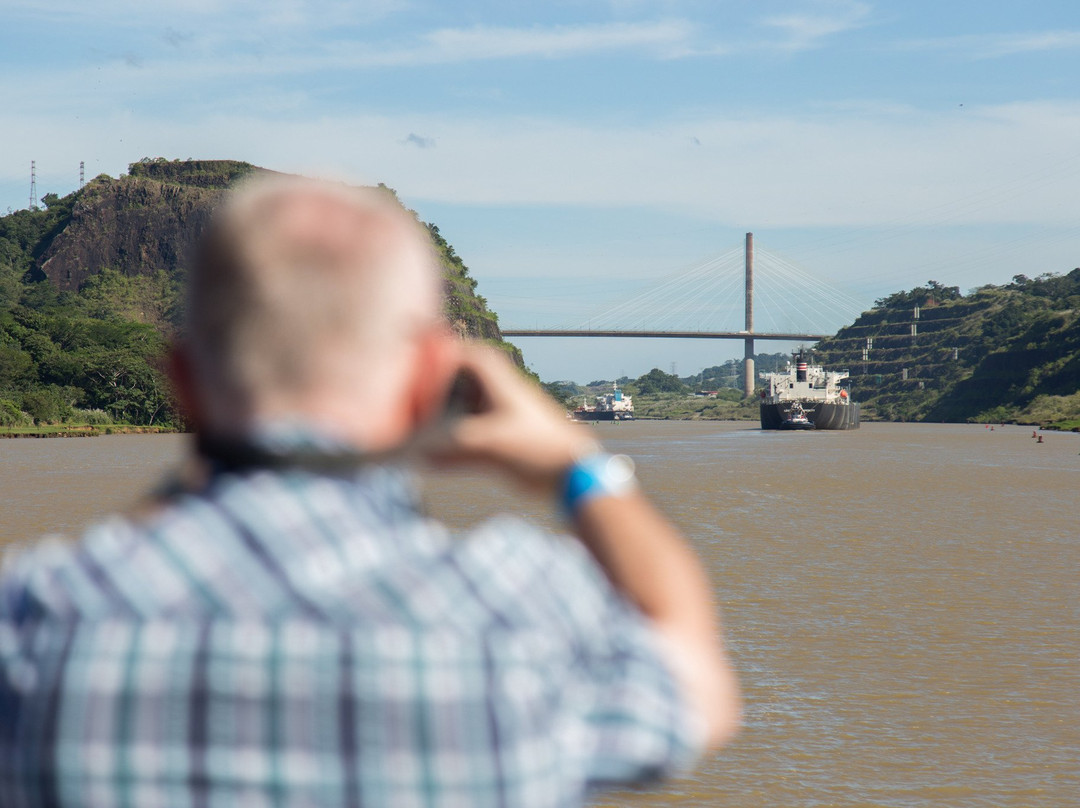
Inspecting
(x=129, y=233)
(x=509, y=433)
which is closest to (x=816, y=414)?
(x=129, y=233)

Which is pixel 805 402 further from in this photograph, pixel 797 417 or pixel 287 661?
pixel 287 661

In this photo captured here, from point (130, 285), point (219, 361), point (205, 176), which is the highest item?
point (205, 176)

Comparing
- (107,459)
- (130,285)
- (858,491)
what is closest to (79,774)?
(858,491)

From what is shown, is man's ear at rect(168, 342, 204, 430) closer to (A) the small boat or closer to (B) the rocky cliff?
(A) the small boat

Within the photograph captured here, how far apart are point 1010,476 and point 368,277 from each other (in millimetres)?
34118

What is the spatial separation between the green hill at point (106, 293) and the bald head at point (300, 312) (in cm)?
7320

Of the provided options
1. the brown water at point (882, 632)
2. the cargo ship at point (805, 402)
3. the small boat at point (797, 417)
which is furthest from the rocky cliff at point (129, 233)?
the brown water at point (882, 632)

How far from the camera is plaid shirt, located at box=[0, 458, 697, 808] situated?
992 millimetres

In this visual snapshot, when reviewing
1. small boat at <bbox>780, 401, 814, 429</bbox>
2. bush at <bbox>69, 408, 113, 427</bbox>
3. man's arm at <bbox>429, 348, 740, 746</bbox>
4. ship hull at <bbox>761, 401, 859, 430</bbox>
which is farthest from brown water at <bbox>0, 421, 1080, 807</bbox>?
ship hull at <bbox>761, 401, 859, 430</bbox>

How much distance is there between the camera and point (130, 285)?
407 ft

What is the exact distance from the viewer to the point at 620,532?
1145 millimetres

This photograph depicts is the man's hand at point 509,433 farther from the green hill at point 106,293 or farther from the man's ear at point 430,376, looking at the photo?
the green hill at point 106,293

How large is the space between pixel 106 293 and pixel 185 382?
5006 inches

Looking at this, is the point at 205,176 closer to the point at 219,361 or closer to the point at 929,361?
the point at 929,361
